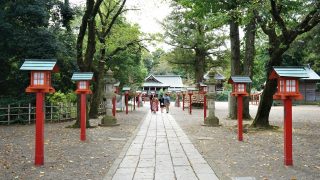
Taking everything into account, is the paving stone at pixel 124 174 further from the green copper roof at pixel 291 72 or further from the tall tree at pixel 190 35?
the tall tree at pixel 190 35

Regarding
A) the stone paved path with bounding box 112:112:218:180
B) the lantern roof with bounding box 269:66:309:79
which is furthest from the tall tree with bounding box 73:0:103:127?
the lantern roof with bounding box 269:66:309:79

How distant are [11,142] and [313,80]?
40044 millimetres

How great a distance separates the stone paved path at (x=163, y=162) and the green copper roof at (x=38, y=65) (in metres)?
2.84

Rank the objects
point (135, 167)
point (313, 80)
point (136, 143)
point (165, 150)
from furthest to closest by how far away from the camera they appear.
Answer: point (313, 80), point (136, 143), point (165, 150), point (135, 167)

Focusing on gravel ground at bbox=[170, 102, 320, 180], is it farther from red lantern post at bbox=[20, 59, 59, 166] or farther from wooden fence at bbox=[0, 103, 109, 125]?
wooden fence at bbox=[0, 103, 109, 125]

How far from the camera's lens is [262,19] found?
Result: 1483cm

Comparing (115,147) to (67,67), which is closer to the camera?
(115,147)

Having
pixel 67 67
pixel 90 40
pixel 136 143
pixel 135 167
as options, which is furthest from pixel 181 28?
pixel 135 167

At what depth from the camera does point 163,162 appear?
8688 mm

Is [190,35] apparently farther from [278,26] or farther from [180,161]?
[180,161]

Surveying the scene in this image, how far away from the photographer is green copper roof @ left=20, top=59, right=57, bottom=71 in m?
8.94

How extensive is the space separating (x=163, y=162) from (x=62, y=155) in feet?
9.15

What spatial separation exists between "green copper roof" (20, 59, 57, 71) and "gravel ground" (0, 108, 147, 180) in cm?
216

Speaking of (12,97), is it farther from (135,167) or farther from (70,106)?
(135,167)
